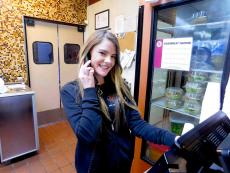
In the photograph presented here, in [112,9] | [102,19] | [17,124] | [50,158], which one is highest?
[112,9]

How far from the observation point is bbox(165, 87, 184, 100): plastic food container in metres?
1.53

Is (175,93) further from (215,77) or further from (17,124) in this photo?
(17,124)

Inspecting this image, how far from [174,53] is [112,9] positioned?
1.76 m

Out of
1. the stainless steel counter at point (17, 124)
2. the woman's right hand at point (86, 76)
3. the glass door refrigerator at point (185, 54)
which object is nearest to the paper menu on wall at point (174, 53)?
the glass door refrigerator at point (185, 54)

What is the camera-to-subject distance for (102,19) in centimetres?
289

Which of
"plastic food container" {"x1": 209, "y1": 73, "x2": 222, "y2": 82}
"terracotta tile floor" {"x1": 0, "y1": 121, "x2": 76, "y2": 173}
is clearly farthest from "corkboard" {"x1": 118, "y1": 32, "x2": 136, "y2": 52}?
"terracotta tile floor" {"x1": 0, "y1": 121, "x2": 76, "y2": 173}

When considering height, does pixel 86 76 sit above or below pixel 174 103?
above

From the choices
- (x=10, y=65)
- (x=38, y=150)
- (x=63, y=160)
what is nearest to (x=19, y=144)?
(x=38, y=150)

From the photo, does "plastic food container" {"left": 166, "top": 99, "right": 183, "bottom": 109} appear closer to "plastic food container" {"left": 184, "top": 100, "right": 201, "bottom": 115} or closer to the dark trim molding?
"plastic food container" {"left": 184, "top": 100, "right": 201, "bottom": 115}

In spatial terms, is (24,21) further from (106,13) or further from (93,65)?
(93,65)

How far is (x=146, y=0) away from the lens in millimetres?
1294

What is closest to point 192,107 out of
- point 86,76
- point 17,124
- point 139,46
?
point 139,46

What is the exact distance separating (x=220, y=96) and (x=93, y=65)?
0.83 m

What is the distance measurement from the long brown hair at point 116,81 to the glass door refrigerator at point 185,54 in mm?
430
